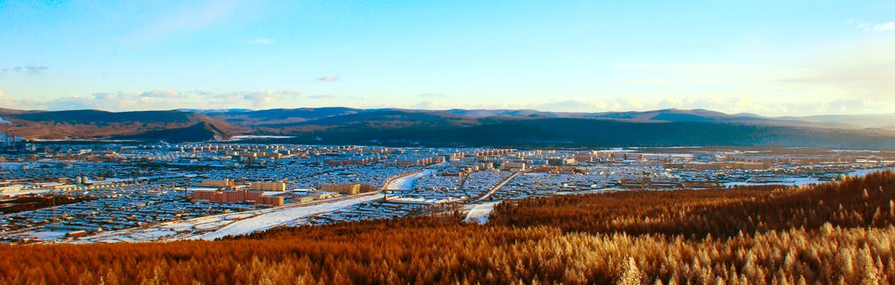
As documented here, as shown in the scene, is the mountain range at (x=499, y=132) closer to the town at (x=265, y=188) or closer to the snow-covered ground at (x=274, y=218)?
the town at (x=265, y=188)

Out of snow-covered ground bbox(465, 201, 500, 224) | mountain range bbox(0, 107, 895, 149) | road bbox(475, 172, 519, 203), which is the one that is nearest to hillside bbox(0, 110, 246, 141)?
mountain range bbox(0, 107, 895, 149)

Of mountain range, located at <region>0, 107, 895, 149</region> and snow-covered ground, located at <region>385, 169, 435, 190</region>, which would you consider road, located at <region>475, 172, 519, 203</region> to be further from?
mountain range, located at <region>0, 107, 895, 149</region>

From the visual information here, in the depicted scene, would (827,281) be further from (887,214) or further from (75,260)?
(75,260)

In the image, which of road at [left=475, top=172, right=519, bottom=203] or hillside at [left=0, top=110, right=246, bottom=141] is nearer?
road at [left=475, top=172, right=519, bottom=203]

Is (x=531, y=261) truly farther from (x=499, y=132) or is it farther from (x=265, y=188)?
(x=499, y=132)

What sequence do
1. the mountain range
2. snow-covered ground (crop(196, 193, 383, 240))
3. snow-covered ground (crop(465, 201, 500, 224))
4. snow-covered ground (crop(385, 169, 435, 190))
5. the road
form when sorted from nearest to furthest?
snow-covered ground (crop(465, 201, 500, 224)), snow-covered ground (crop(196, 193, 383, 240)), the road, snow-covered ground (crop(385, 169, 435, 190)), the mountain range

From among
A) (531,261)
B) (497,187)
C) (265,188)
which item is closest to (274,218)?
(265,188)

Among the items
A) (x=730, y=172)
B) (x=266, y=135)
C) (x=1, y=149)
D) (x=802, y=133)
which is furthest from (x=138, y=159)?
(x=802, y=133)
